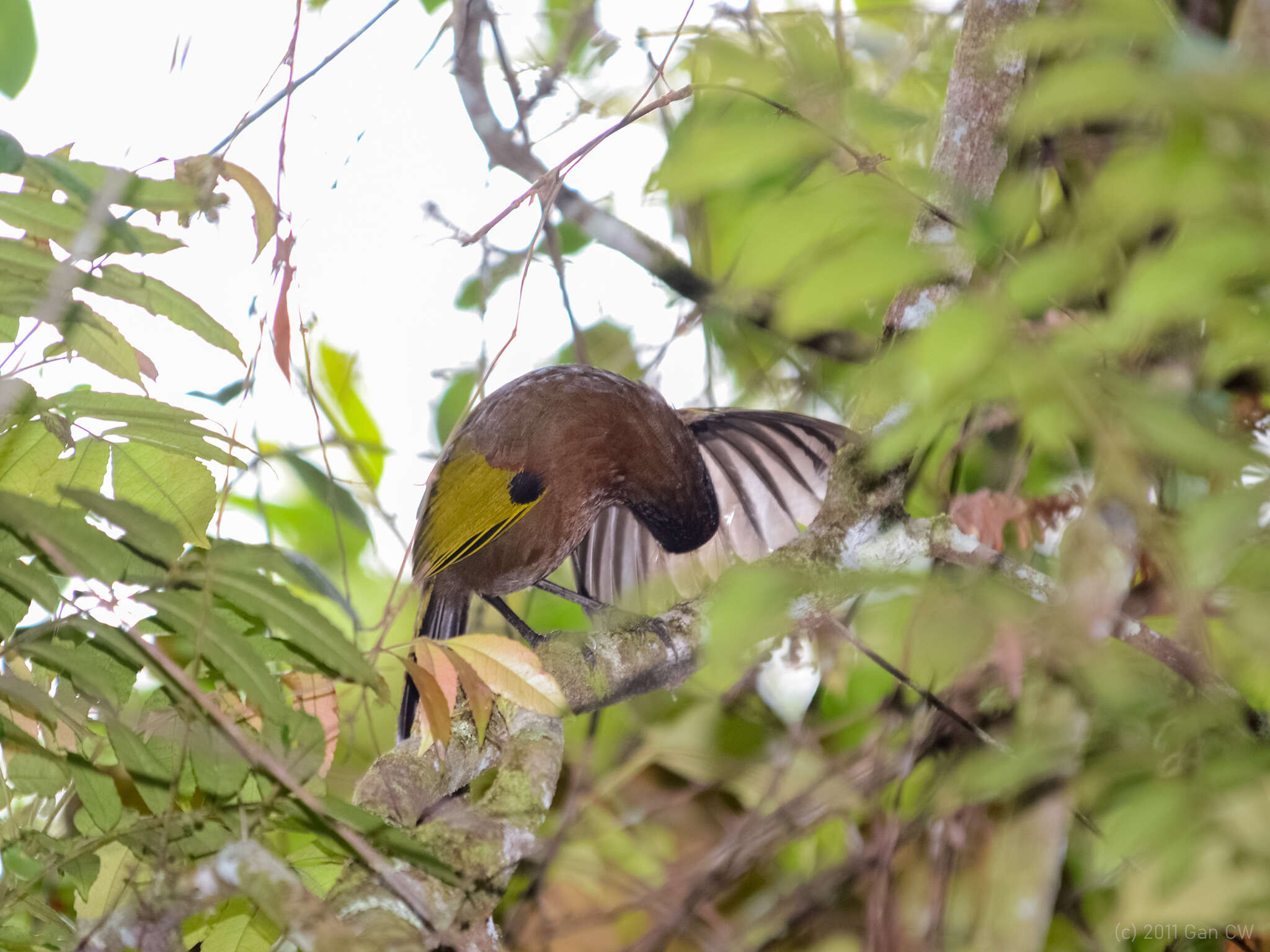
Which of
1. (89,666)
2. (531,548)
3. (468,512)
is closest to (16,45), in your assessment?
(89,666)

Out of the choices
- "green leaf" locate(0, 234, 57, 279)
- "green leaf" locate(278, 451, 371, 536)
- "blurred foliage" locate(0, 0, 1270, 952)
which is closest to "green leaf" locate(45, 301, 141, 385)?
"blurred foliage" locate(0, 0, 1270, 952)

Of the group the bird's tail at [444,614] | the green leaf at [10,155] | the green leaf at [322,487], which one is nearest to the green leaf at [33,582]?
the green leaf at [10,155]

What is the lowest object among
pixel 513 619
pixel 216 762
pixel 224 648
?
pixel 513 619

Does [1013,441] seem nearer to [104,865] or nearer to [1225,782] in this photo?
[1225,782]

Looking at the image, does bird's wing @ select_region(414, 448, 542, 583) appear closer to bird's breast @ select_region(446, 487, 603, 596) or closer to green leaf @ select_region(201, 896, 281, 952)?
bird's breast @ select_region(446, 487, 603, 596)

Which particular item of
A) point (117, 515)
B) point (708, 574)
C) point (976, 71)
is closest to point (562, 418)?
point (708, 574)

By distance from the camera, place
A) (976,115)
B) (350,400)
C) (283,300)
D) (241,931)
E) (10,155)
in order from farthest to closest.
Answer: (350,400)
(976,115)
(283,300)
(241,931)
(10,155)

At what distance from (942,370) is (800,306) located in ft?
0.47

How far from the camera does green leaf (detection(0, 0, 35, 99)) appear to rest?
122cm

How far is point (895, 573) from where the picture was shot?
0.88 metres

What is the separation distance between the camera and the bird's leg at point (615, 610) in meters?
1.52

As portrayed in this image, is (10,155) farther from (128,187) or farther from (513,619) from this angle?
(513,619)

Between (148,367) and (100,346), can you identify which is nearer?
(100,346)

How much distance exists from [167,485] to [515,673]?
0.47 metres
